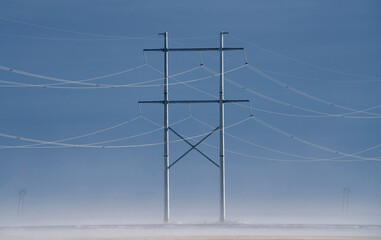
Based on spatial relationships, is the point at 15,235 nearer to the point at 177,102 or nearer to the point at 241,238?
the point at 241,238

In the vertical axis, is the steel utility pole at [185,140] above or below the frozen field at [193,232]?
above

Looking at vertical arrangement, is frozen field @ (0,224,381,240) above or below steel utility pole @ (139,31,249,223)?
below

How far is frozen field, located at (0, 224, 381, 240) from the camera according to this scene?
44.5 m

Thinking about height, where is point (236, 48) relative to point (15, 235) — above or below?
above

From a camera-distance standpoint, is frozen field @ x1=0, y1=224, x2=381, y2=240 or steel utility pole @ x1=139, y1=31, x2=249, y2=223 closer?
frozen field @ x1=0, y1=224, x2=381, y2=240

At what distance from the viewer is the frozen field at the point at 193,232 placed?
44531 millimetres

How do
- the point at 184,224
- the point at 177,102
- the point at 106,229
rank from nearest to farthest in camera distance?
the point at 106,229 < the point at 184,224 < the point at 177,102

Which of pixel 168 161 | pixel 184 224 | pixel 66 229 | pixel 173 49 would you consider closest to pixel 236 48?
pixel 173 49

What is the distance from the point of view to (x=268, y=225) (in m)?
55.4

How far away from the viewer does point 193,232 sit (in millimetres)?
47906

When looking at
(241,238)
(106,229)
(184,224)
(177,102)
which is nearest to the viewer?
(241,238)

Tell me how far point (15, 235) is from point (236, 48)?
20.8 m

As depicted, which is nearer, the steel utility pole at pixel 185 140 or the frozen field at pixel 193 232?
the frozen field at pixel 193 232

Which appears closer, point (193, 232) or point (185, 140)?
point (193, 232)
